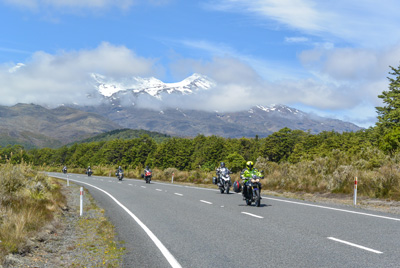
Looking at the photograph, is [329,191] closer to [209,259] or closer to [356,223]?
[356,223]

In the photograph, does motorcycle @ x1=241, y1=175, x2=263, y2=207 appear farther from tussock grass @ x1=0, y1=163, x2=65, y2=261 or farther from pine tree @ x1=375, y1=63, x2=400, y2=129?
pine tree @ x1=375, y1=63, x2=400, y2=129

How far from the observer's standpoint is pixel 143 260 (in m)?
6.86

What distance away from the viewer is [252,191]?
1498 centimetres

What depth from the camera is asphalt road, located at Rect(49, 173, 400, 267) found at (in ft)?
21.3

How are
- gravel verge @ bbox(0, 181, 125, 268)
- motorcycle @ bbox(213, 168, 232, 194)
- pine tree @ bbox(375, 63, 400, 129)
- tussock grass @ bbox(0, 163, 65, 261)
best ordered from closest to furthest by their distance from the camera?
gravel verge @ bbox(0, 181, 125, 268)
tussock grass @ bbox(0, 163, 65, 261)
motorcycle @ bbox(213, 168, 232, 194)
pine tree @ bbox(375, 63, 400, 129)

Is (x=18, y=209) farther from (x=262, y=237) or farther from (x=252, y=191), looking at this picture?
(x=252, y=191)

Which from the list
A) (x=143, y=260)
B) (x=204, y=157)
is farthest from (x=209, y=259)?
(x=204, y=157)

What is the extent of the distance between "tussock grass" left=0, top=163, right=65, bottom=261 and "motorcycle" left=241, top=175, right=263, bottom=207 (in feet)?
23.3

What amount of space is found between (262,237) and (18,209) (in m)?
7.10

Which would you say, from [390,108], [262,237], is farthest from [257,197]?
[390,108]

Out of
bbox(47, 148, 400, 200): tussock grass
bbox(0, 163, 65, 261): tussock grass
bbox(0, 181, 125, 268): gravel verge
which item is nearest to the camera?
bbox(0, 181, 125, 268): gravel verge

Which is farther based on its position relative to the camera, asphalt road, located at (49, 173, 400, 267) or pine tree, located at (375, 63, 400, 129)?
pine tree, located at (375, 63, 400, 129)

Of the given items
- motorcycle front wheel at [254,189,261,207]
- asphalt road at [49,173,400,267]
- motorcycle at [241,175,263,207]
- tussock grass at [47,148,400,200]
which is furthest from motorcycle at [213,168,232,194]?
asphalt road at [49,173,400,267]

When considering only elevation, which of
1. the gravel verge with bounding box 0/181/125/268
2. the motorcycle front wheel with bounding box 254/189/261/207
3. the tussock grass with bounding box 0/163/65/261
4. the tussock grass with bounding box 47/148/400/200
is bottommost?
the gravel verge with bounding box 0/181/125/268
